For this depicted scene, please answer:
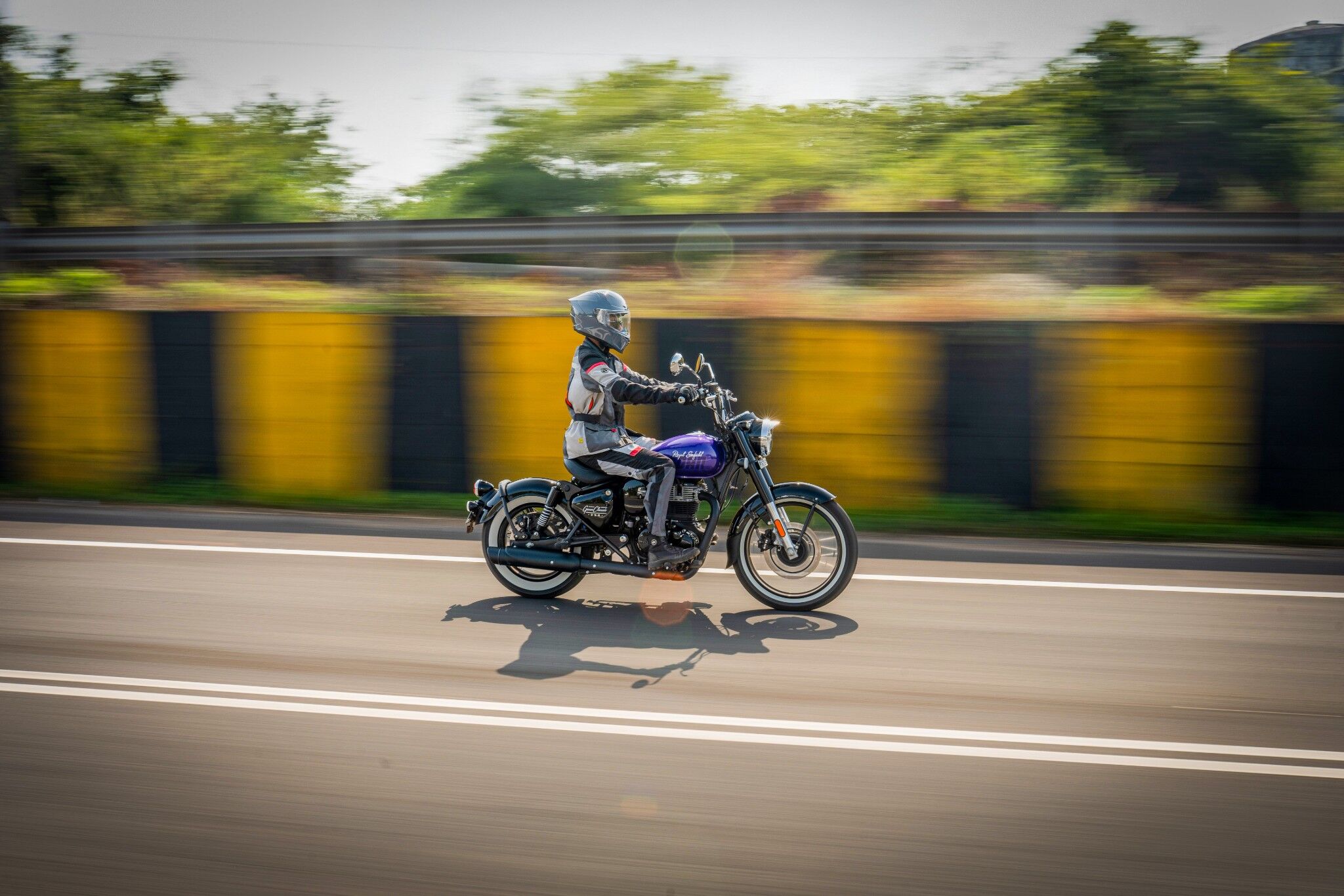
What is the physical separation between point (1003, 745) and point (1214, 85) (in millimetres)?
14248

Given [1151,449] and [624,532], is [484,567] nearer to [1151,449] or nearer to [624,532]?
[624,532]

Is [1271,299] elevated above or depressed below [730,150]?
below

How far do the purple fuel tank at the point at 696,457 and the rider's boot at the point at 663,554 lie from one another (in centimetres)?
40

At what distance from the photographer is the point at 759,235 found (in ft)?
36.1

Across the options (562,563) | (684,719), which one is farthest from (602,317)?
(684,719)

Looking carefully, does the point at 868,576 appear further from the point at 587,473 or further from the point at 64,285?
the point at 64,285

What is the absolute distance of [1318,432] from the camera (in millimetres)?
8062

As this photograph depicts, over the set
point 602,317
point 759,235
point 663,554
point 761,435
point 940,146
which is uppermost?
point 940,146

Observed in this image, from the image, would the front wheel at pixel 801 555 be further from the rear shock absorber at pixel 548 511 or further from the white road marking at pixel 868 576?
the rear shock absorber at pixel 548 511

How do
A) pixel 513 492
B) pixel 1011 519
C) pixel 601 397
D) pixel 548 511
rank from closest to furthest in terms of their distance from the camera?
pixel 601 397 < pixel 548 511 < pixel 513 492 < pixel 1011 519

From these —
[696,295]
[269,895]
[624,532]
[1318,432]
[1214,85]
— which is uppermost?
[1214,85]

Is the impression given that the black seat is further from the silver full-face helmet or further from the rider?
the silver full-face helmet

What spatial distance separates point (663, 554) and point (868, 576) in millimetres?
1590

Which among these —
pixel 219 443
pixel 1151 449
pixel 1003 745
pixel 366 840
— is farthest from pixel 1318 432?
pixel 219 443
